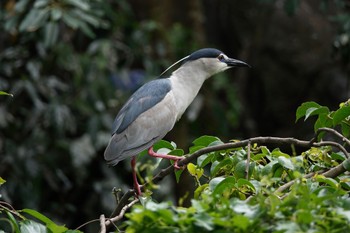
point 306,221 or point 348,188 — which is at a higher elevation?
point 306,221

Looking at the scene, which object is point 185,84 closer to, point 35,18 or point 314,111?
point 35,18

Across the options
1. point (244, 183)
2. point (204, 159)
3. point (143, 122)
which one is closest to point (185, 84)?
point (143, 122)

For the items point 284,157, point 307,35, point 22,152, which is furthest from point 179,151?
point 307,35

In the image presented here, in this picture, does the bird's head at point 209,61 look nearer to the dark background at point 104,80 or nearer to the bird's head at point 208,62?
the bird's head at point 208,62

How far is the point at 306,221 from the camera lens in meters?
1.48

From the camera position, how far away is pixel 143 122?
3.49 metres

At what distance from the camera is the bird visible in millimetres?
3365

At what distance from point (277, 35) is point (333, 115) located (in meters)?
5.05

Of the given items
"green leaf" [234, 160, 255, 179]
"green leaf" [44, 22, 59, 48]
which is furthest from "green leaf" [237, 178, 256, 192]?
"green leaf" [44, 22, 59, 48]

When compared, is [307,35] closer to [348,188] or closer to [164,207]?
[348,188]

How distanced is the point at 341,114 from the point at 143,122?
1418 mm

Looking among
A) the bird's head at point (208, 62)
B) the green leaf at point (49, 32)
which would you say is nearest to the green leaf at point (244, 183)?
the bird's head at point (208, 62)

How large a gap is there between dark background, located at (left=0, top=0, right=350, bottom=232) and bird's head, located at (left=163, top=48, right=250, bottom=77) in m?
0.85

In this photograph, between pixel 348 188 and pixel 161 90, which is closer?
pixel 348 188
